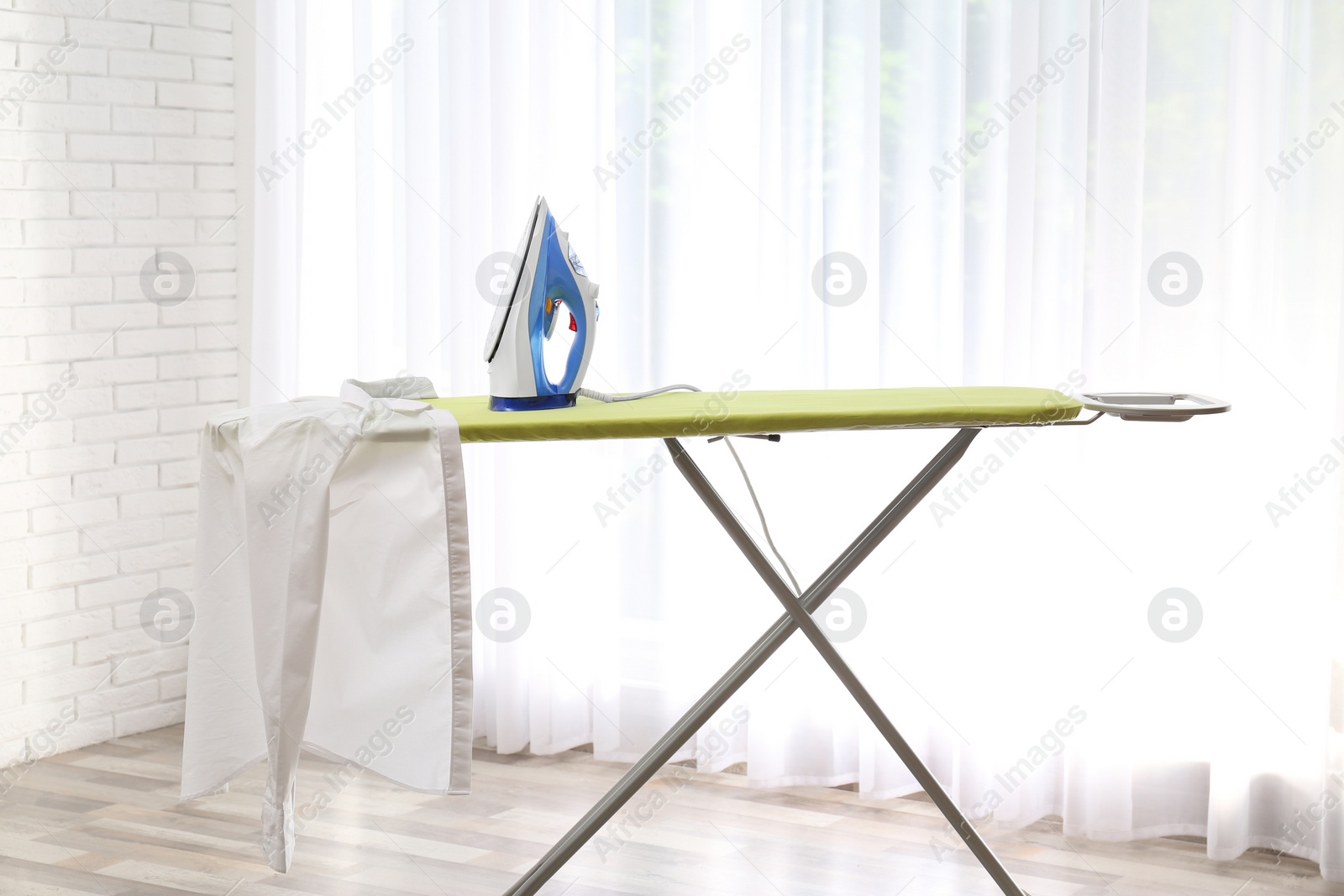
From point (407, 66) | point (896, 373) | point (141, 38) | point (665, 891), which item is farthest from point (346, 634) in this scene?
point (141, 38)

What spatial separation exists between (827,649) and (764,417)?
0.40m

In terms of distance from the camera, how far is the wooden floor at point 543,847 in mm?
2062

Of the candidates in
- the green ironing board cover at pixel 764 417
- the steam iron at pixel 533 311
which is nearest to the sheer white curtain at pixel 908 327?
the green ironing board cover at pixel 764 417

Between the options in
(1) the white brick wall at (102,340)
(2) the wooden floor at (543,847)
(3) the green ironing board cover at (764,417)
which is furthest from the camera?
(1) the white brick wall at (102,340)

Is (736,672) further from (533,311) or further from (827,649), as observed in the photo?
(533,311)

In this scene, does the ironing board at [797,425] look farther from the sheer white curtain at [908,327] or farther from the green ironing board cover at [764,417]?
the sheer white curtain at [908,327]

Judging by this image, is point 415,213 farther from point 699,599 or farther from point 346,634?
point 346,634

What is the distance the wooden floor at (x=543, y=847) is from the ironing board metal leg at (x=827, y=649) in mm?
365

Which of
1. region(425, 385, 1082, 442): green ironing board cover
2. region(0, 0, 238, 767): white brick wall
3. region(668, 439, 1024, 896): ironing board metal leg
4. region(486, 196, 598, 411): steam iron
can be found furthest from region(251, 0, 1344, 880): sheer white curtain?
region(486, 196, 598, 411): steam iron

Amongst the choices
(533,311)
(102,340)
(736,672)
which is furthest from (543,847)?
(102,340)

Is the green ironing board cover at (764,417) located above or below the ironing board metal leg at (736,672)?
above

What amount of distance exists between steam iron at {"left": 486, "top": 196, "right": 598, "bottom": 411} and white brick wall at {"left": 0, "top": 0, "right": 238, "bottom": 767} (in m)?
1.57

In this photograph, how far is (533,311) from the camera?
156cm

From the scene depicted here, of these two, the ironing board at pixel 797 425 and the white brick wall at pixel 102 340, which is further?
the white brick wall at pixel 102 340
